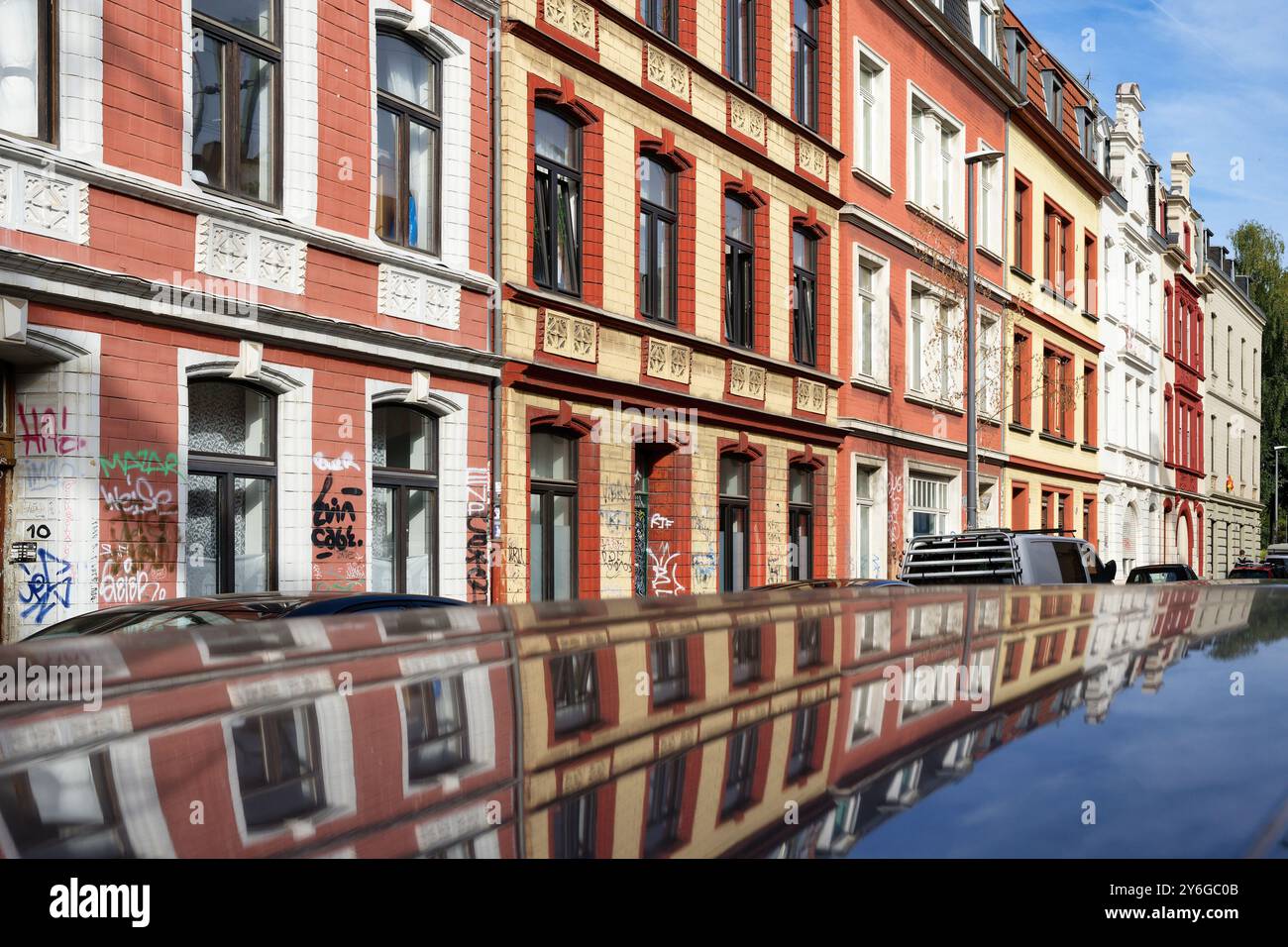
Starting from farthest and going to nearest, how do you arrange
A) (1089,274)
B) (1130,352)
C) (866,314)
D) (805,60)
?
(1130,352)
(1089,274)
(866,314)
(805,60)

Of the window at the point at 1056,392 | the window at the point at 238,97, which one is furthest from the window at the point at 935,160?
the window at the point at 238,97

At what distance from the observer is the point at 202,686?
1863 millimetres

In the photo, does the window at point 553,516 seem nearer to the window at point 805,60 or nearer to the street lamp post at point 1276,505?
the window at point 805,60

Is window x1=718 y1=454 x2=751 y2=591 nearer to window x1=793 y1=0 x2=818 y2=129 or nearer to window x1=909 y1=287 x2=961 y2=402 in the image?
window x1=793 y1=0 x2=818 y2=129

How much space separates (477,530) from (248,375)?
12.9 feet

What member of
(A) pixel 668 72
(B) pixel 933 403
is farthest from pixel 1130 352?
(A) pixel 668 72

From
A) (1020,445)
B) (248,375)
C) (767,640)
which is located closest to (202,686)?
(767,640)

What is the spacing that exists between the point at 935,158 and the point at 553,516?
16.8 metres

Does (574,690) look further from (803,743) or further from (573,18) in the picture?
(573,18)

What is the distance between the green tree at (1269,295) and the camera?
2832 inches

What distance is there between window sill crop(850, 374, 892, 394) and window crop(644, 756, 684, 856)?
25204 mm

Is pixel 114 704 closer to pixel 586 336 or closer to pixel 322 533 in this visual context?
pixel 322 533

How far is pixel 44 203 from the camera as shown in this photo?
1126 cm

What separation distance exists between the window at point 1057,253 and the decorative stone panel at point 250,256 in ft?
94.7
